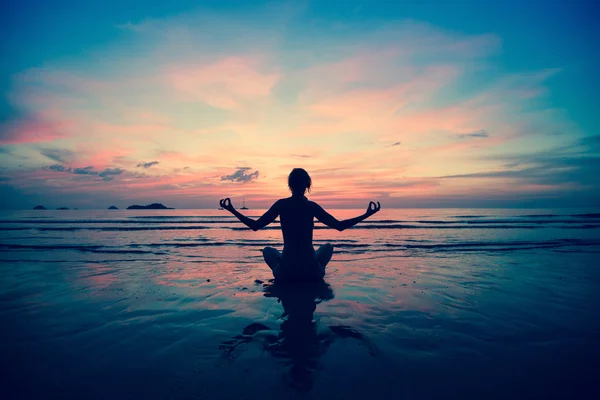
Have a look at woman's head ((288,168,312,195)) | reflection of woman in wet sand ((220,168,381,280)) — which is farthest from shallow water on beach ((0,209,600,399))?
woman's head ((288,168,312,195))

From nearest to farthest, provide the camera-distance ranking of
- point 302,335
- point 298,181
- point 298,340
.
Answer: point 298,340 → point 302,335 → point 298,181

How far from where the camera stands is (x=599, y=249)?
12297 mm

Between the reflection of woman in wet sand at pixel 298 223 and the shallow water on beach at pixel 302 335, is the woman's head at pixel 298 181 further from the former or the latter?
the shallow water on beach at pixel 302 335

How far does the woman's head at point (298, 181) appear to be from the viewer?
578cm

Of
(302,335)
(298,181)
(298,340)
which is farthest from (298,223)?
(298,340)

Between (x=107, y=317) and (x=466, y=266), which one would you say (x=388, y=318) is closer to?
(x=107, y=317)

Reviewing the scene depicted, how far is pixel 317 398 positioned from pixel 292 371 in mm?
500

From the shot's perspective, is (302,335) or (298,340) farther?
(302,335)

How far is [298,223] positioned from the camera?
5910mm

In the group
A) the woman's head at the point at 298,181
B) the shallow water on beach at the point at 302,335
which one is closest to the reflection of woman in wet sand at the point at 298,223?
the woman's head at the point at 298,181

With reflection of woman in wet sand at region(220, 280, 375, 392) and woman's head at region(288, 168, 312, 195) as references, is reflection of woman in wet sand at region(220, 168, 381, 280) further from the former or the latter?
reflection of woman in wet sand at region(220, 280, 375, 392)

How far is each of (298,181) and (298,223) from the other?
2.73 ft

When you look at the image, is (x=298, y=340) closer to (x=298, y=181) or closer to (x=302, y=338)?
(x=302, y=338)

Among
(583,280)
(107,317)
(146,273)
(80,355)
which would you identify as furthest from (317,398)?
(583,280)
